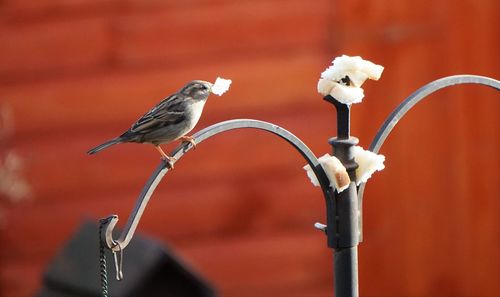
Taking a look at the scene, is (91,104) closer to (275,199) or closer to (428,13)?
(275,199)

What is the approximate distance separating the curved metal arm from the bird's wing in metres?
0.64

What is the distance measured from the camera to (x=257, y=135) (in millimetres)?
5680

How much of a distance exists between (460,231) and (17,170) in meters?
2.40

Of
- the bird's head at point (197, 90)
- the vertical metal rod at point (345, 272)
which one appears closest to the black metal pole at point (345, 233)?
the vertical metal rod at point (345, 272)

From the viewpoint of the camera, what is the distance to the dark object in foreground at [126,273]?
4.50 m

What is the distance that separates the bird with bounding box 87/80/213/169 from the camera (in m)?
2.85

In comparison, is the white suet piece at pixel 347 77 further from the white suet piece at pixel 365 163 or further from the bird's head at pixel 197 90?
the bird's head at pixel 197 90

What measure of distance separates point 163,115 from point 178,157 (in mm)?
798

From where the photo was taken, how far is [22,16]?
5.53 m

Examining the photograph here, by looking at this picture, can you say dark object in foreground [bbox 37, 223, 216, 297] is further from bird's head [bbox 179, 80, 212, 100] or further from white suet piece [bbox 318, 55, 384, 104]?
white suet piece [bbox 318, 55, 384, 104]

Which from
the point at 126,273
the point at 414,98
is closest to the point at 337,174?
the point at 414,98

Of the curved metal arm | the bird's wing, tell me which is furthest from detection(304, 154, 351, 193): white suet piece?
the bird's wing

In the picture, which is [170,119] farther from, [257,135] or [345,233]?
[257,135]

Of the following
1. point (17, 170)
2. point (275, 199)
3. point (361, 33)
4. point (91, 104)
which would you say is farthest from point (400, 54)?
point (17, 170)
